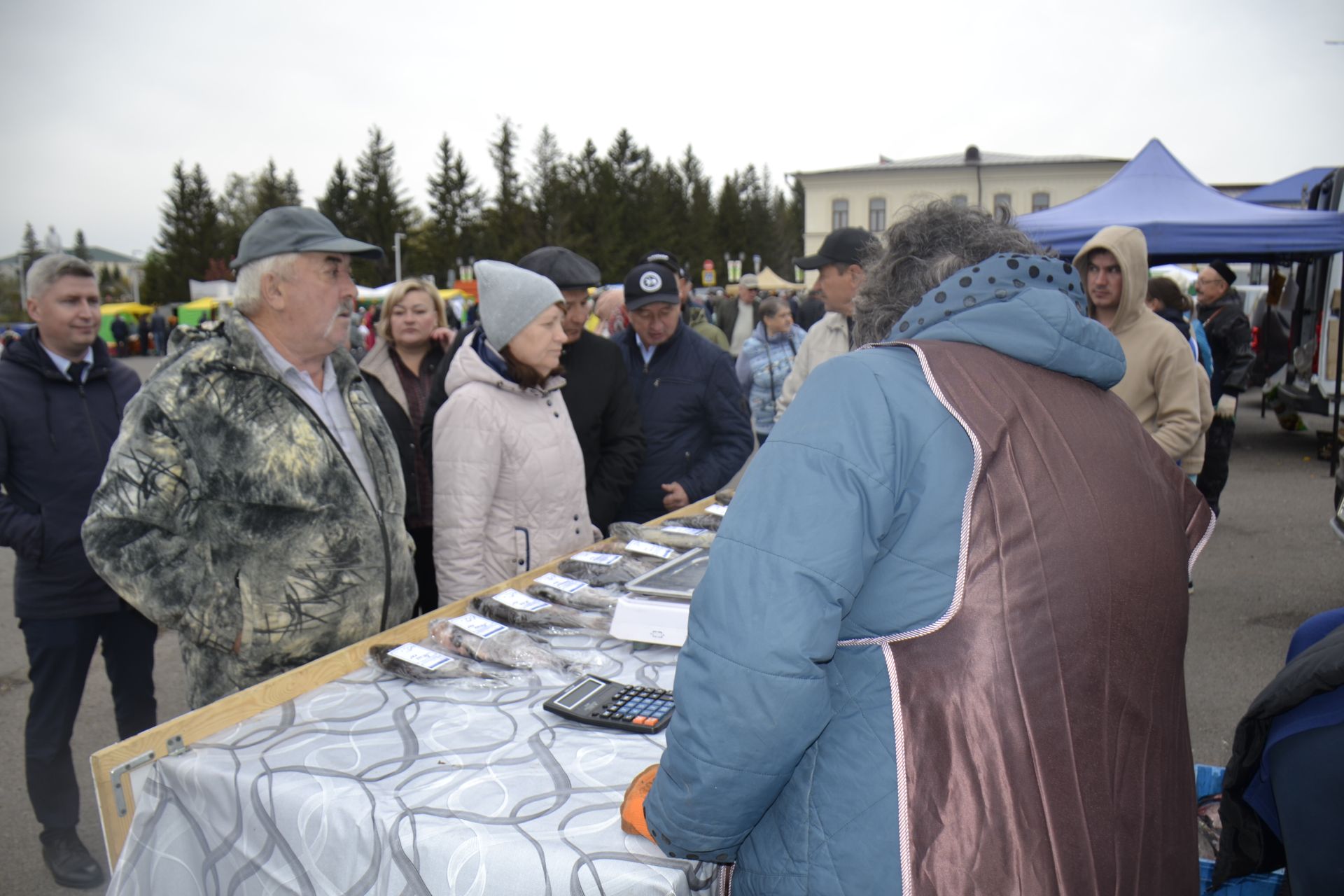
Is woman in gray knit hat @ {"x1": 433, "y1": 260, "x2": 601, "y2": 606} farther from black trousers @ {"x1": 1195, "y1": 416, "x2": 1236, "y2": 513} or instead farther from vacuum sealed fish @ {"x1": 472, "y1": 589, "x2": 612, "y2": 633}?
black trousers @ {"x1": 1195, "y1": 416, "x2": 1236, "y2": 513}

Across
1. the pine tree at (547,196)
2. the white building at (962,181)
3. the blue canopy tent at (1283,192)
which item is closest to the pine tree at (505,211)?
the pine tree at (547,196)

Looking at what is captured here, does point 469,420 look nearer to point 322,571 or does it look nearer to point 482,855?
point 322,571

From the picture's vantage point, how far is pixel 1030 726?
1.12 meters

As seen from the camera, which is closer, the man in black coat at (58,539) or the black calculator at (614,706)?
the black calculator at (614,706)

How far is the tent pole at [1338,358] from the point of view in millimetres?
7750

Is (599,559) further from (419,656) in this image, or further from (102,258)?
(102,258)

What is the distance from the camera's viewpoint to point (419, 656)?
198 cm

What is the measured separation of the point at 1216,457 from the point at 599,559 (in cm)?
456

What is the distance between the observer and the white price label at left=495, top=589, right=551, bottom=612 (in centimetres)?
228

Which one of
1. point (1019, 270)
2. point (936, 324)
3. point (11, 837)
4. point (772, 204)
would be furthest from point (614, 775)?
point (772, 204)

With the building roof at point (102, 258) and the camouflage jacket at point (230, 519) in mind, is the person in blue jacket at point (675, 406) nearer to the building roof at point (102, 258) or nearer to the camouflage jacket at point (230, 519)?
the camouflage jacket at point (230, 519)

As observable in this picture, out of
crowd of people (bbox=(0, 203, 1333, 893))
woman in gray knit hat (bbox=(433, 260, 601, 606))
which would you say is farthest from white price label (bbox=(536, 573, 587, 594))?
crowd of people (bbox=(0, 203, 1333, 893))

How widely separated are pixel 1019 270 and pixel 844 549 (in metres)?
0.48

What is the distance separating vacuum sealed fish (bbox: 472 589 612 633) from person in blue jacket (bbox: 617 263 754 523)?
1.70 m
